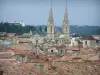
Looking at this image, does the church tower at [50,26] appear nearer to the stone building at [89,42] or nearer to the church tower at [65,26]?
the church tower at [65,26]

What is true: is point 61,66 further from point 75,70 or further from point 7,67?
point 7,67

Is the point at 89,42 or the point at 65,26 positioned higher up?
the point at 65,26

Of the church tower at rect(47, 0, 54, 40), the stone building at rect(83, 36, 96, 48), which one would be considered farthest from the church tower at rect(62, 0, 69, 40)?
the stone building at rect(83, 36, 96, 48)

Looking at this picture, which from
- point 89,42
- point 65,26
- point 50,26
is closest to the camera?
point 89,42

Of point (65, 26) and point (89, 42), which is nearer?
point (89, 42)

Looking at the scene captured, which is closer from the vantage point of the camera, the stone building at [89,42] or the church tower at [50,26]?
the stone building at [89,42]

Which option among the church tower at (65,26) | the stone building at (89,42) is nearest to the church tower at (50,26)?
the church tower at (65,26)

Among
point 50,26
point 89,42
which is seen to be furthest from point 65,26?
point 89,42

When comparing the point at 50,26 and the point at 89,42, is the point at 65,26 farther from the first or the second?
the point at 89,42

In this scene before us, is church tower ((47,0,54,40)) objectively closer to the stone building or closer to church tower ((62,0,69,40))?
church tower ((62,0,69,40))

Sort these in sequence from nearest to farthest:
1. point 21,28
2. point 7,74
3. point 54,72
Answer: point 7,74 → point 54,72 → point 21,28

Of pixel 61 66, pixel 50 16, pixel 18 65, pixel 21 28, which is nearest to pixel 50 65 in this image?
pixel 61 66
